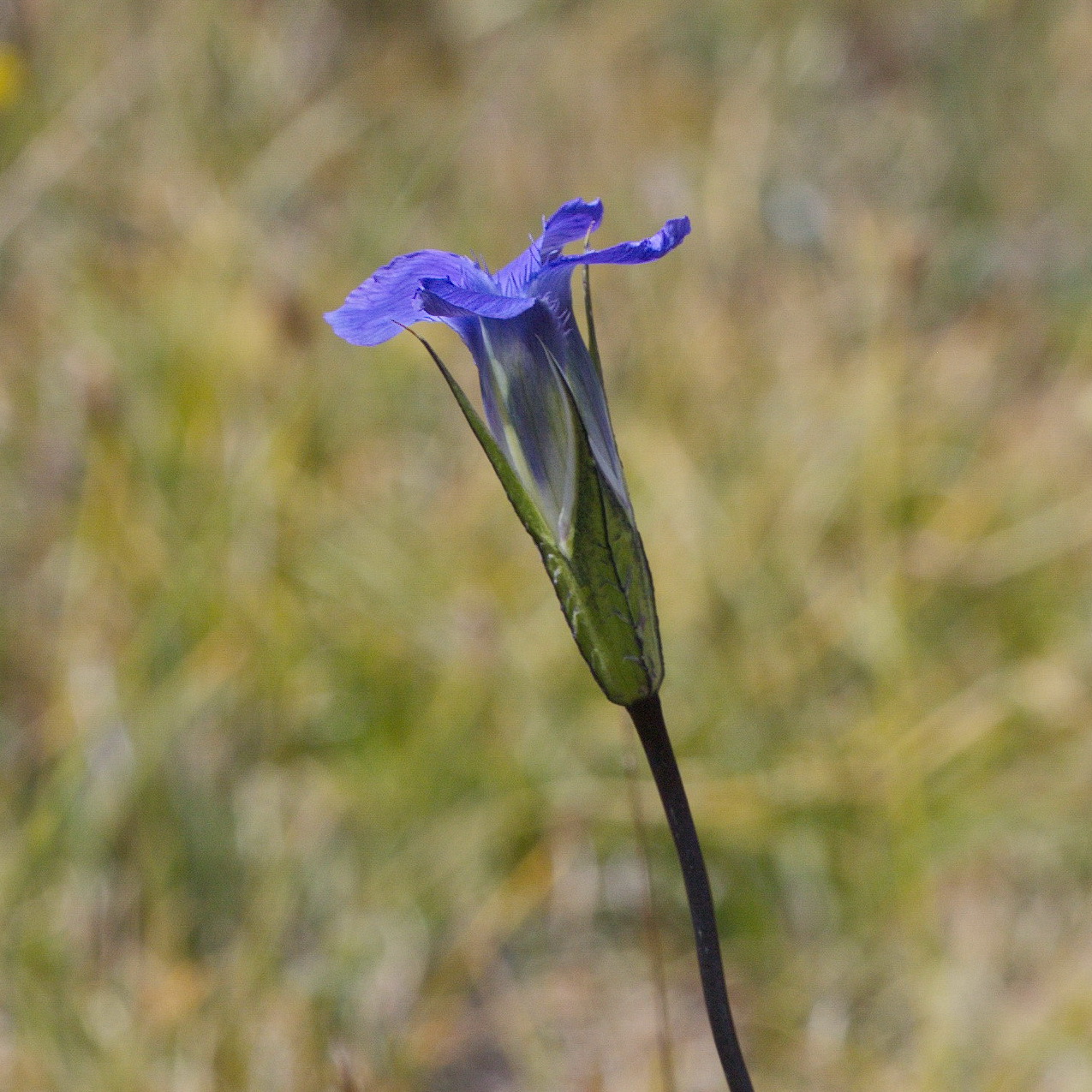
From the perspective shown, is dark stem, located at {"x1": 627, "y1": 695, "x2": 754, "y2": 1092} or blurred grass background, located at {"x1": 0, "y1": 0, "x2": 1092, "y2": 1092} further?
blurred grass background, located at {"x1": 0, "y1": 0, "x2": 1092, "y2": 1092}

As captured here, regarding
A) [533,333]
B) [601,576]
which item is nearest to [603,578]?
[601,576]

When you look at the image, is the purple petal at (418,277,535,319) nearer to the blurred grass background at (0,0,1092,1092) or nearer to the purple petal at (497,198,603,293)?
the purple petal at (497,198,603,293)

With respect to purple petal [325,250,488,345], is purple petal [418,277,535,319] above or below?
below

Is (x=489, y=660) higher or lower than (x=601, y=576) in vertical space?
higher

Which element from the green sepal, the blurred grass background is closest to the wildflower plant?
the green sepal

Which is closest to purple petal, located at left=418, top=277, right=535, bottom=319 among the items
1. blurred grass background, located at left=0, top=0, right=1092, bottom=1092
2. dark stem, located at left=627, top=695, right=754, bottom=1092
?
dark stem, located at left=627, top=695, right=754, bottom=1092

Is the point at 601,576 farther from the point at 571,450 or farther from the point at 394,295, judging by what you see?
the point at 394,295

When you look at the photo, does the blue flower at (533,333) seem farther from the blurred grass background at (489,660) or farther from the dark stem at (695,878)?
the blurred grass background at (489,660)

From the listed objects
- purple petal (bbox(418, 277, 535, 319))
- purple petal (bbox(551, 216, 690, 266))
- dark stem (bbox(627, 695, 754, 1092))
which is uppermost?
purple petal (bbox(551, 216, 690, 266))
